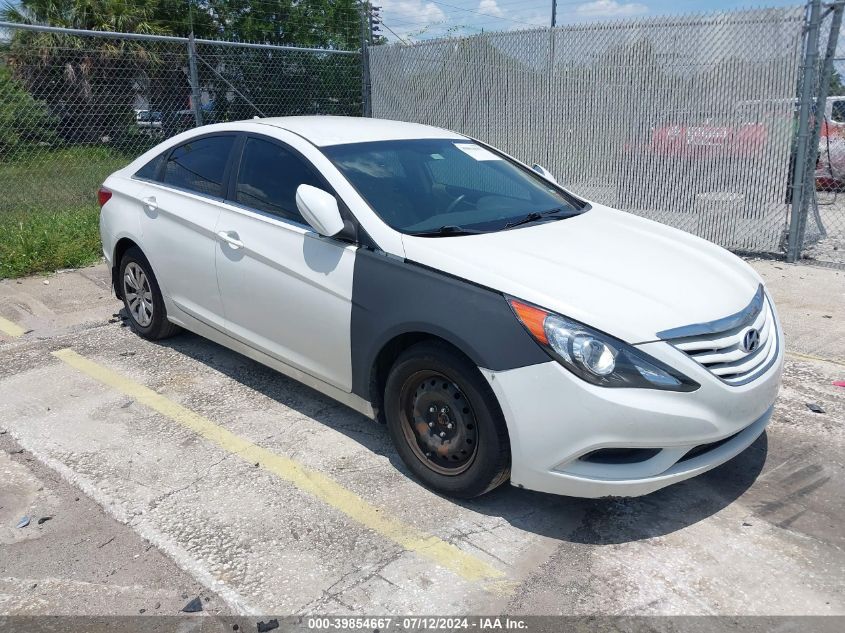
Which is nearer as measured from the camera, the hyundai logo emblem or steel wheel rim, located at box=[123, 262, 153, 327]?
the hyundai logo emblem

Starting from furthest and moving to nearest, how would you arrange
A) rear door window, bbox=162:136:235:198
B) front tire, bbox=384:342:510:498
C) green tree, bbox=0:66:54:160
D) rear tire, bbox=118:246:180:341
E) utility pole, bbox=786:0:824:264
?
green tree, bbox=0:66:54:160 → utility pole, bbox=786:0:824:264 → rear tire, bbox=118:246:180:341 → rear door window, bbox=162:136:235:198 → front tire, bbox=384:342:510:498

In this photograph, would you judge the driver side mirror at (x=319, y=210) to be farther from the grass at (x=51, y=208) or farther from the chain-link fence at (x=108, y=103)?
the chain-link fence at (x=108, y=103)

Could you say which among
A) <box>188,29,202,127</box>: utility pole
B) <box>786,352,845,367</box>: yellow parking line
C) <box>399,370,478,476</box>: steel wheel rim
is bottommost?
<box>786,352,845,367</box>: yellow parking line

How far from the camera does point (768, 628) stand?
2691 millimetres

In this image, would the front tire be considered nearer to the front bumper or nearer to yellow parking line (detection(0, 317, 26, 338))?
the front bumper

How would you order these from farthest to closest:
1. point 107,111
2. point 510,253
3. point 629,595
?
1. point 107,111
2. point 510,253
3. point 629,595

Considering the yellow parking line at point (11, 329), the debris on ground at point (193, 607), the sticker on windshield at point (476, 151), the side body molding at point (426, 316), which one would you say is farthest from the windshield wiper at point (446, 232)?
the yellow parking line at point (11, 329)

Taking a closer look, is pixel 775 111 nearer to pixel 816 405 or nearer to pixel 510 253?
Result: pixel 816 405

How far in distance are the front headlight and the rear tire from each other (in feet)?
10.7

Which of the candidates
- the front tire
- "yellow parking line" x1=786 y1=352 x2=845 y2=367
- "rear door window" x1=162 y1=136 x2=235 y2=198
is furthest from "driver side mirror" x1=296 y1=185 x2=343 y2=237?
"yellow parking line" x1=786 y1=352 x2=845 y2=367

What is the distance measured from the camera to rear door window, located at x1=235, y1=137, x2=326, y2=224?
4.13 m

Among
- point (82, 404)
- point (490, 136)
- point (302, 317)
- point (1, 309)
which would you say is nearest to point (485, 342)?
point (302, 317)

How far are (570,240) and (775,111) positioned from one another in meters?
5.22

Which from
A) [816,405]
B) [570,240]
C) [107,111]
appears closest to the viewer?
[570,240]
